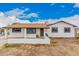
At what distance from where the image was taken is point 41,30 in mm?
37812

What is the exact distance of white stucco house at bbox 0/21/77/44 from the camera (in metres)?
37.8

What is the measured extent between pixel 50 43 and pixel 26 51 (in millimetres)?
428

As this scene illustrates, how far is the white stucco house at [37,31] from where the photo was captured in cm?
3781

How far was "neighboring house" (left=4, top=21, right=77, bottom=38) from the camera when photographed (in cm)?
3781

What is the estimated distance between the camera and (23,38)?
3788 cm

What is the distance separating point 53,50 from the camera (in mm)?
37844

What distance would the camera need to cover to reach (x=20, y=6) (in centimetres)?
3781

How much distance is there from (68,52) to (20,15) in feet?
3.33

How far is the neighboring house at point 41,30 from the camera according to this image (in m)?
37.8

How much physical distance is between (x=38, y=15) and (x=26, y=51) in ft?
2.08

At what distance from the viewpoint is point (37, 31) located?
37.8 meters

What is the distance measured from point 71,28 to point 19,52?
959 mm

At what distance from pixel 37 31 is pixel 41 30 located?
0.08 metres

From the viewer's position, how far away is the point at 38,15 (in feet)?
124
